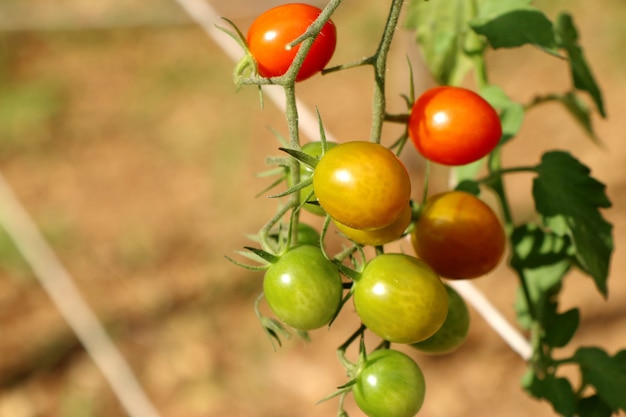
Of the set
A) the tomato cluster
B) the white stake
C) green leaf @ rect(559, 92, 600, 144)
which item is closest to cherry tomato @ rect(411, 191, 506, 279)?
the tomato cluster

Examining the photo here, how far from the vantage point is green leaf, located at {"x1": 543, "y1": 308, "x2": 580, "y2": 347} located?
108cm

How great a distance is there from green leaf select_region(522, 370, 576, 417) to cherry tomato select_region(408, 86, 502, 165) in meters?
0.39

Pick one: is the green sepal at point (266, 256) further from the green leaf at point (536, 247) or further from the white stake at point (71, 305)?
the white stake at point (71, 305)

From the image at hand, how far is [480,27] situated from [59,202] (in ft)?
9.28

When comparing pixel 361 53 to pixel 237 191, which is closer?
pixel 237 191

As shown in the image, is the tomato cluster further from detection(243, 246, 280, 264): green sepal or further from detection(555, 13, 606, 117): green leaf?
detection(555, 13, 606, 117): green leaf

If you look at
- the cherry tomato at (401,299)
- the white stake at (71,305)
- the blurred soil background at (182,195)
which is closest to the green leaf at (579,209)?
the cherry tomato at (401,299)

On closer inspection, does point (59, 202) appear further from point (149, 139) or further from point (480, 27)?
point (480, 27)

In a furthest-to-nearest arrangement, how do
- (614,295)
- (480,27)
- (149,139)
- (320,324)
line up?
(149,139) < (614,295) < (480,27) < (320,324)

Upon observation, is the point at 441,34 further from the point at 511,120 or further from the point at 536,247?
the point at 536,247

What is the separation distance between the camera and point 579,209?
1012mm

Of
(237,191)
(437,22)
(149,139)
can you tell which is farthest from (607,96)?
(437,22)

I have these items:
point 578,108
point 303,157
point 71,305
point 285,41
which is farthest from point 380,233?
point 71,305

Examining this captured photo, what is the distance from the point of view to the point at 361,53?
3793 mm
